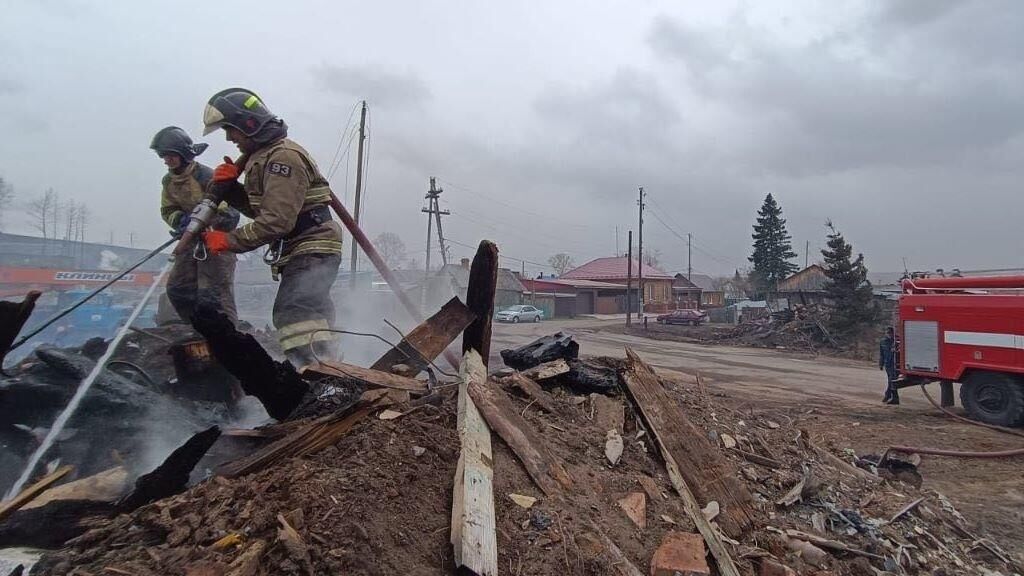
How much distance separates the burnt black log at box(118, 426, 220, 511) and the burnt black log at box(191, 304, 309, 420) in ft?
Answer: 1.34

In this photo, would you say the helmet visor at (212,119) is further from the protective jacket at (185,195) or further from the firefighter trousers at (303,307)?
the protective jacket at (185,195)

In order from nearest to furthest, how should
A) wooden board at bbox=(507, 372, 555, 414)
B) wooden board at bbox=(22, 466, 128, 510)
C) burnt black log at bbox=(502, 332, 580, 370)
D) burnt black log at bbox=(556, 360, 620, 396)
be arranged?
1. wooden board at bbox=(22, 466, 128, 510)
2. wooden board at bbox=(507, 372, 555, 414)
3. burnt black log at bbox=(556, 360, 620, 396)
4. burnt black log at bbox=(502, 332, 580, 370)

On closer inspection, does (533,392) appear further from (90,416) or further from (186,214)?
(186,214)

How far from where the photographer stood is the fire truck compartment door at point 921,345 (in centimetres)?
816

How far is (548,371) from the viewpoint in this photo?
10.6 feet

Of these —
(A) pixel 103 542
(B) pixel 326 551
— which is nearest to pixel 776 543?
(B) pixel 326 551

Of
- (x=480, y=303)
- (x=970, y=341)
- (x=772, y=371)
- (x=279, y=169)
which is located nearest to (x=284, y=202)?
(x=279, y=169)

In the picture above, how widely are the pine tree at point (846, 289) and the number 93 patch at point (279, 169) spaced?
23.1m

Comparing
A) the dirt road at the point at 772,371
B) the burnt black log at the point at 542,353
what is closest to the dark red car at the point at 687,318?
the dirt road at the point at 772,371

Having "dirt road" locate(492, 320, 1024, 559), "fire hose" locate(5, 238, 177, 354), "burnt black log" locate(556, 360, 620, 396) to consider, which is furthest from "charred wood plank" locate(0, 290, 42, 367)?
"dirt road" locate(492, 320, 1024, 559)

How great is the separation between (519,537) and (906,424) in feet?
27.1

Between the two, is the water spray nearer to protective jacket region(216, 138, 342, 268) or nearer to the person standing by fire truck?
protective jacket region(216, 138, 342, 268)

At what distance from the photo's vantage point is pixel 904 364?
855 cm

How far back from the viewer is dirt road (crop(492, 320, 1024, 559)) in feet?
15.4
